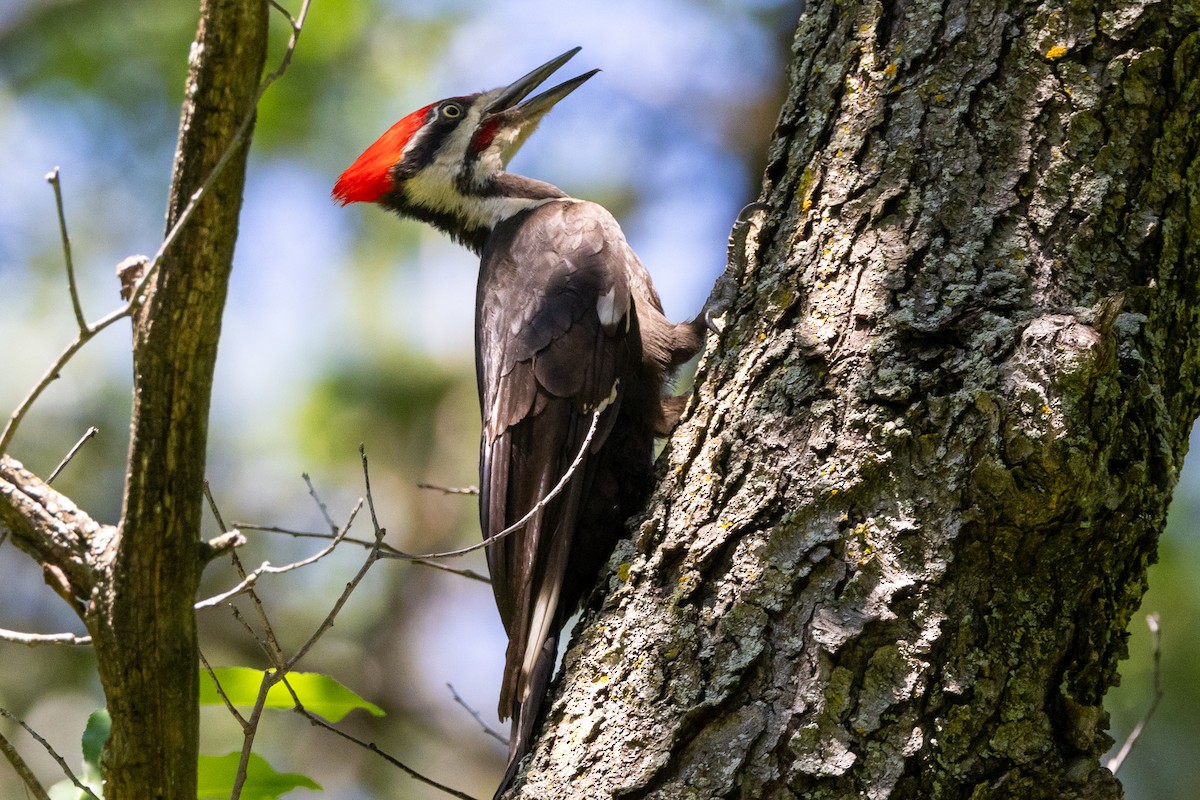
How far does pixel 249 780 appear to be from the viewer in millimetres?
2070

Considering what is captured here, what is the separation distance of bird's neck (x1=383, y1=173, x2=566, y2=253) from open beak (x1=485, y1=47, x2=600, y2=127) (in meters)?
0.25

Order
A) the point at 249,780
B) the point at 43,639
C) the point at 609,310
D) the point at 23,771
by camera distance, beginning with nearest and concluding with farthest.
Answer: the point at 43,639, the point at 23,771, the point at 249,780, the point at 609,310

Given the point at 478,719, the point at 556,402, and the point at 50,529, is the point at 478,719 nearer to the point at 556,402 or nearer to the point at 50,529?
the point at 556,402

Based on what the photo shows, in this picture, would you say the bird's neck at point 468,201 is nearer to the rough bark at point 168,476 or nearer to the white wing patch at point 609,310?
the white wing patch at point 609,310

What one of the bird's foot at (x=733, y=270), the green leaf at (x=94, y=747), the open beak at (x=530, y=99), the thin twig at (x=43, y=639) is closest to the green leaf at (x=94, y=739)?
the green leaf at (x=94, y=747)

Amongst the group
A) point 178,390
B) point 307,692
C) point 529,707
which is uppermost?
point 529,707

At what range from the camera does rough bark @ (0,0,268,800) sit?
1.47 m

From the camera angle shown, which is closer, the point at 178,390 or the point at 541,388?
the point at 178,390

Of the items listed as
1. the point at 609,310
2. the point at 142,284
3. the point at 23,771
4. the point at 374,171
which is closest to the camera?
the point at 142,284

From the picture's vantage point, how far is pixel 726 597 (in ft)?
6.55

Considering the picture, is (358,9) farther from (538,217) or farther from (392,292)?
(538,217)

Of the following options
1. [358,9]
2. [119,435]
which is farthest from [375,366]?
[358,9]

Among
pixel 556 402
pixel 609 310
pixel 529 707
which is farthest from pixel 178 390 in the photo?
pixel 609 310

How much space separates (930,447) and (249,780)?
4.75 feet
